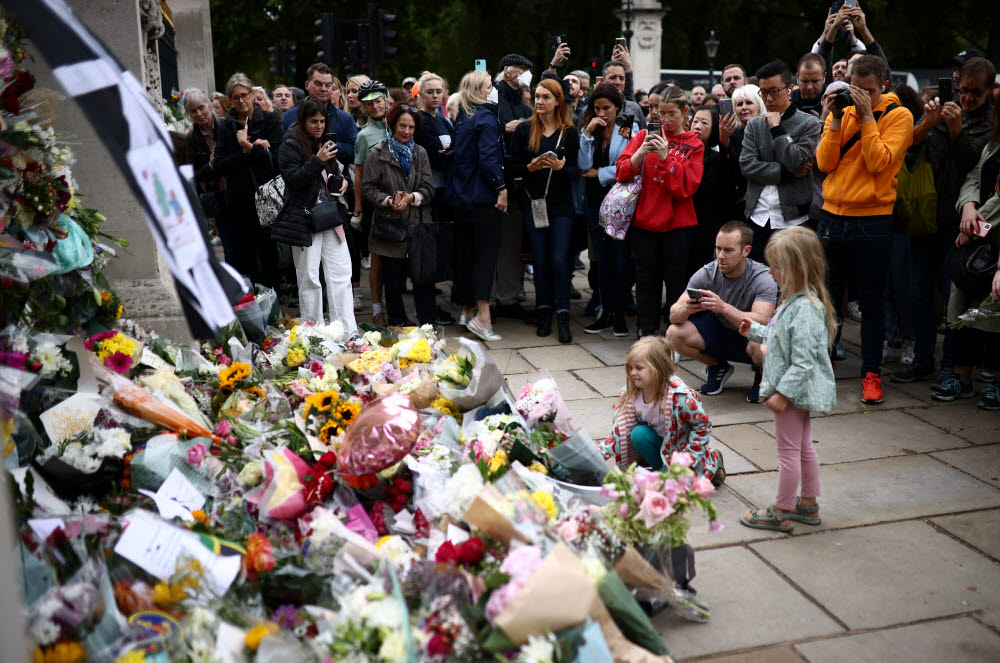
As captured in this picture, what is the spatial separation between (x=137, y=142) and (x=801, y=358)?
2909 millimetres

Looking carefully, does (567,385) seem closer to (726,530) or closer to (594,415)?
(594,415)

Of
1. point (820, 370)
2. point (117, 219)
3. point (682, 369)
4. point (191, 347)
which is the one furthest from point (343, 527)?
point (682, 369)

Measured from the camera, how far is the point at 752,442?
531 centimetres

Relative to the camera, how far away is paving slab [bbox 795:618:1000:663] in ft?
10.3

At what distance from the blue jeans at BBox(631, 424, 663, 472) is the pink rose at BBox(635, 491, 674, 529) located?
4.47 feet

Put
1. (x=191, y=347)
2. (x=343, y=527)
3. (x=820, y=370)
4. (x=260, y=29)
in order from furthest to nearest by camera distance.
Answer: (x=260, y=29) < (x=191, y=347) < (x=820, y=370) < (x=343, y=527)

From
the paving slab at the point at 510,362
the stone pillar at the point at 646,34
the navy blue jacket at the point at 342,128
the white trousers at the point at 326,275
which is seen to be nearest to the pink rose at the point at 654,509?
the paving slab at the point at 510,362

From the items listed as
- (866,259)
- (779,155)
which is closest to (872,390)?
(866,259)

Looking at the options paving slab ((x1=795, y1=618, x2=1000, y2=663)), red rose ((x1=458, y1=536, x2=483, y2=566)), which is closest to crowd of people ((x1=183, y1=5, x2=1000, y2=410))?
paving slab ((x1=795, y1=618, x2=1000, y2=663))

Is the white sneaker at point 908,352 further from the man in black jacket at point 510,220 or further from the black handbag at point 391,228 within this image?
the black handbag at point 391,228

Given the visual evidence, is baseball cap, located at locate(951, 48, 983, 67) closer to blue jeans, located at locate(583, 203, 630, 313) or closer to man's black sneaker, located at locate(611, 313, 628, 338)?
blue jeans, located at locate(583, 203, 630, 313)

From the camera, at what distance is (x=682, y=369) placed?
6.85 meters

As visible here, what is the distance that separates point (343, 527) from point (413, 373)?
1646 mm

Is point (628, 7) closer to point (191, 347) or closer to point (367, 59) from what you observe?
point (367, 59)
